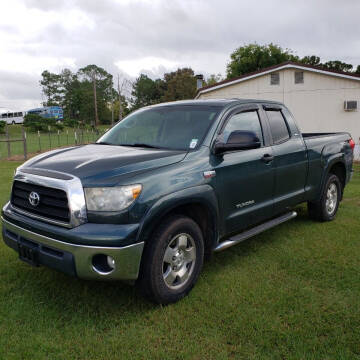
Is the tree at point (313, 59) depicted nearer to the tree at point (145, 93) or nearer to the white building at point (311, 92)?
the tree at point (145, 93)

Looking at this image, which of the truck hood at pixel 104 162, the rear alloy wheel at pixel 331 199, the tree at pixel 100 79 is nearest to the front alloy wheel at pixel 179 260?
the truck hood at pixel 104 162

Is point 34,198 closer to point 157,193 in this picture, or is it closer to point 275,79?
point 157,193

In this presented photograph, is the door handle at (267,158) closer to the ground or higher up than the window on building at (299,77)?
closer to the ground

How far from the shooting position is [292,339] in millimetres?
2746

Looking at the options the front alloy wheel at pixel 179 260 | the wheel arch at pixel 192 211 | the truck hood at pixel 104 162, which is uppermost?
the truck hood at pixel 104 162

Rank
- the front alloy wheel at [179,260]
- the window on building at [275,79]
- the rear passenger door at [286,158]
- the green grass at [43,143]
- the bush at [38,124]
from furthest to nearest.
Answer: the bush at [38,124] → the green grass at [43,143] → the window on building at [275,79] → the rear passenger door at [286,158] → the front alloy wheel at [179,260]

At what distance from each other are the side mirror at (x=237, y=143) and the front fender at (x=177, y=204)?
40 cm

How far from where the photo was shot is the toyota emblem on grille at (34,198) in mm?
3061

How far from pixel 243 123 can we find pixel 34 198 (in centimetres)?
236

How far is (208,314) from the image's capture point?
308 cm

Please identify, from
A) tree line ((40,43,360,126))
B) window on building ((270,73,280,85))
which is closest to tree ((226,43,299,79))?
tree line ((40,43,360,126))

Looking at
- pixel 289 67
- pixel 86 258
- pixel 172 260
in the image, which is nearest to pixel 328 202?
pixel 172 260

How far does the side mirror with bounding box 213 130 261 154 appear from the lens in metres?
3.53

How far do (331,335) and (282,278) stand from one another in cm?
97
